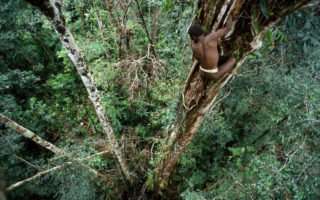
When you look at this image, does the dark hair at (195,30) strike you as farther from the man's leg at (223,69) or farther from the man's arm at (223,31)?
the man's leg at (223,69)

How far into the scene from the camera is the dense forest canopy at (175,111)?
231cm

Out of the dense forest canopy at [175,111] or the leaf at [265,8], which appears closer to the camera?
the leaf at [265,8]

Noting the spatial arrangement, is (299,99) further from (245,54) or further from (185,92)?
(185,92)

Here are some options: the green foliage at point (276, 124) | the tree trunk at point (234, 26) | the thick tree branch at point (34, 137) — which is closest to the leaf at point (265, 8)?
the tree trunk at point (234, 26)

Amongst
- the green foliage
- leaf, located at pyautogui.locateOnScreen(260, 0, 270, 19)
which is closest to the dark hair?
leaf, located at pyautogui.locateOnScreen(260, 0, 270, 19)

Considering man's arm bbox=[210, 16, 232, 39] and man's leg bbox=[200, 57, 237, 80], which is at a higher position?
man's arm bbox=[210, 16, 232, 39]

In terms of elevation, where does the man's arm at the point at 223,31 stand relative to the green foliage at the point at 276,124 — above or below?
above

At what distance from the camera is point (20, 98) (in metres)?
6.53

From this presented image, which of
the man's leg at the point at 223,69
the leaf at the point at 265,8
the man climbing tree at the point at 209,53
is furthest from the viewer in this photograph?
the man's leg at the point at 223,69

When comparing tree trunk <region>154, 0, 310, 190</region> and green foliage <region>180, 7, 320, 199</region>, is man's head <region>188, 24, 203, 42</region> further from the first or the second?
green foliage <region>180, 7, 320, 199</region>

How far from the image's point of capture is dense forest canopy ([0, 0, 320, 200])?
2.31m

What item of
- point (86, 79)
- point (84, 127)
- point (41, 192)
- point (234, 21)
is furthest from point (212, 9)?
point (84, 127)

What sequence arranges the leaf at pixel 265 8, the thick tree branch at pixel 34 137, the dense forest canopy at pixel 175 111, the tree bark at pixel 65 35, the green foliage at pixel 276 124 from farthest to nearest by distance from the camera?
the thick tree branch at pixel 34 137, the green foliage at pixel 276 124, the dense forest canopy at pixel 175 111, the tree bark at pixel 65 35, the leaf at pixel 265 8

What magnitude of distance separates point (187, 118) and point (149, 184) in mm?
2775
